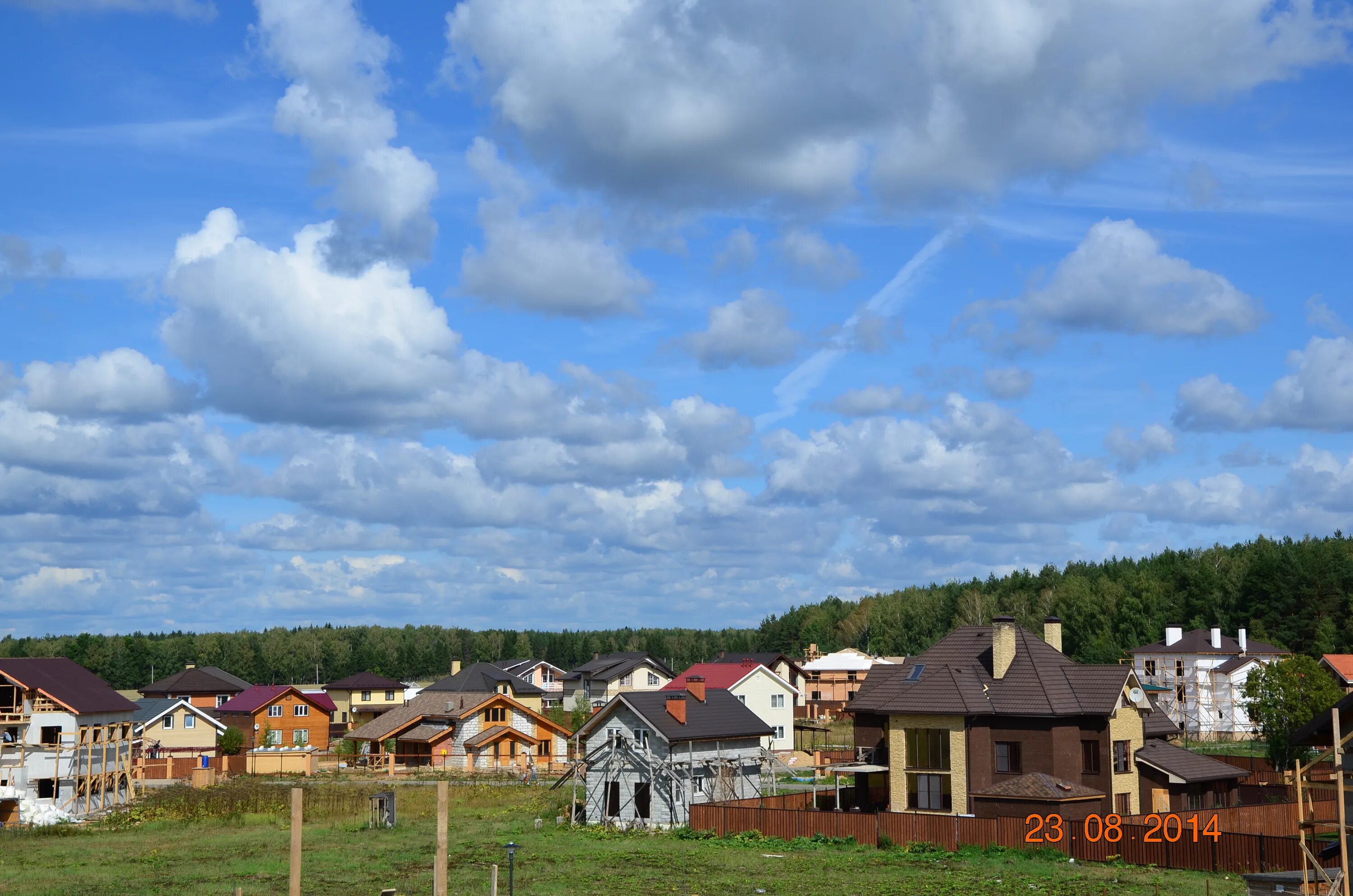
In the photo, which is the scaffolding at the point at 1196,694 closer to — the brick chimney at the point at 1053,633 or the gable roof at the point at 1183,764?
the brick chimney at the point at 1053,633

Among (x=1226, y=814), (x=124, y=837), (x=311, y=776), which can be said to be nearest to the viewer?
(x=1226, y=814)

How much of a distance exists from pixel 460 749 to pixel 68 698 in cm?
2759

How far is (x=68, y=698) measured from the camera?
6200 centimetres

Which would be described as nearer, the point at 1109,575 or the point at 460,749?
the point at 460,749

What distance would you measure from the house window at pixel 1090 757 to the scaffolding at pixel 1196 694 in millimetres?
58899

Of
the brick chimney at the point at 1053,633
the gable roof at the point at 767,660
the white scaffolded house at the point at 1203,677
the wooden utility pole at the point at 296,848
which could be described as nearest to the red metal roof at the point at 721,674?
the gable roof at the point at 767,660

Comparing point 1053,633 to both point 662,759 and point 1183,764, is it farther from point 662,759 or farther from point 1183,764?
point 662,759

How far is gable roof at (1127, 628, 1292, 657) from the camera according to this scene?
372ft

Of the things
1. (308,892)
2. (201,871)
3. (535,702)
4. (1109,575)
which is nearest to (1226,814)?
(308,892)

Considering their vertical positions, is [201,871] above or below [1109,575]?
below

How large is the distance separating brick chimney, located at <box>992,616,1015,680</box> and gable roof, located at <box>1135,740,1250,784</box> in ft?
20.2

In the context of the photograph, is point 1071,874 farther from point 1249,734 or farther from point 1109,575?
point 1109,575

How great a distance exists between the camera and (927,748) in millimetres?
52812

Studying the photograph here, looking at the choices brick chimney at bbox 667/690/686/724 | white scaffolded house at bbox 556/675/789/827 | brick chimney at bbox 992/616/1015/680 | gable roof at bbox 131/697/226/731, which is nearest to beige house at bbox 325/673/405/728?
gable roof at bbox 131/697/226/731
